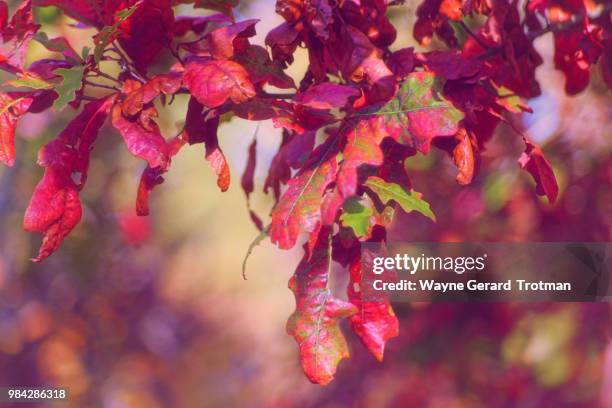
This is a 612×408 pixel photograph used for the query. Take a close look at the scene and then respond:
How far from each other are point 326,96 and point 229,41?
115 mm

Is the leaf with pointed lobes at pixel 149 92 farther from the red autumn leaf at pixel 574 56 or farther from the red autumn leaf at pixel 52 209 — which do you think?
the red autumn leaf at pixel 574 56

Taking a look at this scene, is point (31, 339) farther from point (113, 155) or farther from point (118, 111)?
point (118, 111)

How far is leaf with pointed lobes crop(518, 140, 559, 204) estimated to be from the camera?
62cm

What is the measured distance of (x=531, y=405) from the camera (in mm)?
1774

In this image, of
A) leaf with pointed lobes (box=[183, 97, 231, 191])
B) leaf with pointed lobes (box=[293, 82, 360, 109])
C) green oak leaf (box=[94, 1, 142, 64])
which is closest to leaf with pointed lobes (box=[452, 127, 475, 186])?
leaf with pointed lobes (box=[293, 82, 360, 109])

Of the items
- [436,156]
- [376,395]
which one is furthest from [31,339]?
[436,156]

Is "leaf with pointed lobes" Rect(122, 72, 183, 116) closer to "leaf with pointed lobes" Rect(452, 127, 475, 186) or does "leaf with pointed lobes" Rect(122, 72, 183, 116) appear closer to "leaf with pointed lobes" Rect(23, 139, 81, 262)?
"leaf with pointed lobes" Rect(23, 139, 81, 262)

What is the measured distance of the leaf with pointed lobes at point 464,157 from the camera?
596 mm

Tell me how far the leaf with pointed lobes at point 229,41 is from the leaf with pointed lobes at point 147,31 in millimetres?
68

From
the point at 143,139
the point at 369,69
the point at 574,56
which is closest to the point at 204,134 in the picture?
the point at 143,139

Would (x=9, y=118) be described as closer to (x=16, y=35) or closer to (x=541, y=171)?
(x=16, y=35)

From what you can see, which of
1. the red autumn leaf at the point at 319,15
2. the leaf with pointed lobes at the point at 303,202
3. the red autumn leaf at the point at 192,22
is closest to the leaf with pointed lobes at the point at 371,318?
the leaf with pointed lobes at the point at 303,202

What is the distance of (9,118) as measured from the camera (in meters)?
0.62

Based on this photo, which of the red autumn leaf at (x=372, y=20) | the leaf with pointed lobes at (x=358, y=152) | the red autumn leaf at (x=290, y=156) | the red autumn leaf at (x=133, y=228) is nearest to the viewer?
the leaf with pointed lobes at (x=358, y=152)
